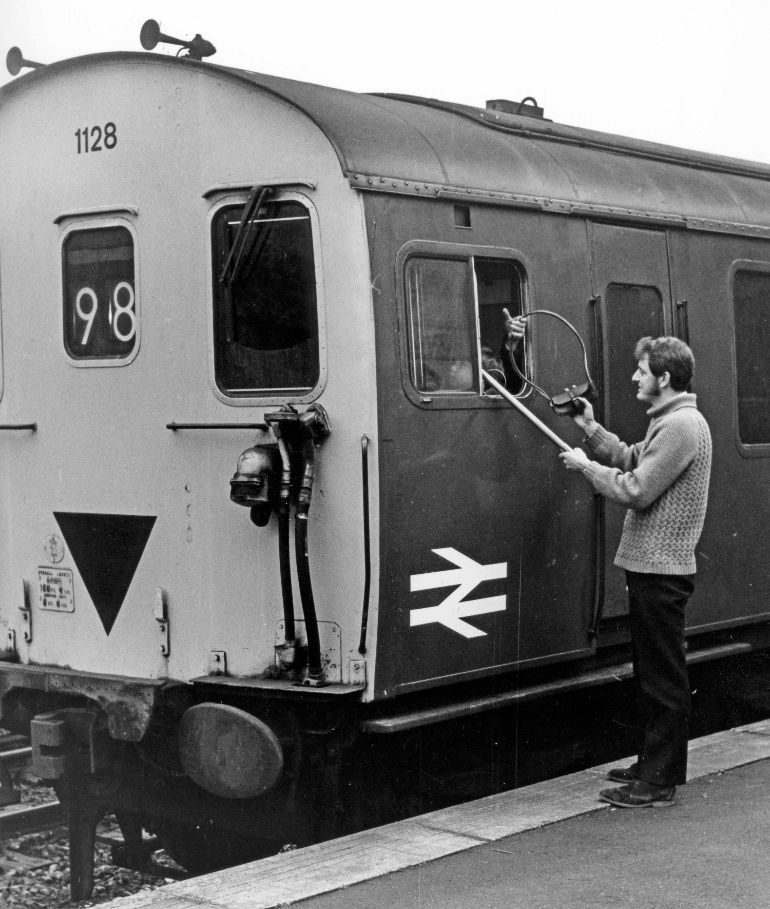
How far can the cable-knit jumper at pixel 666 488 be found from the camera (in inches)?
226

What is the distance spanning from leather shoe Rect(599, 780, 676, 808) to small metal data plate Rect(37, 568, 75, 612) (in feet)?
8.00

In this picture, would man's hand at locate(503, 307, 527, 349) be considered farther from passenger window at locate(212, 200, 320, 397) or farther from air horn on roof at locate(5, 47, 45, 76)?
air horn on roof at locate(5, 47, 45, 76)

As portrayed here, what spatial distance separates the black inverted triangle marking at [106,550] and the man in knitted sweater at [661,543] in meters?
1.84

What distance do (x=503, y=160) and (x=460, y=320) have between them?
34.5 inches

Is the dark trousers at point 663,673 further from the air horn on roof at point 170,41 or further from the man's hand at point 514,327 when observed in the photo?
the air horn on roof at point 170,41

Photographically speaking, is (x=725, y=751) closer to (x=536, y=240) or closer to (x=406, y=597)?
(x=406, y=597)

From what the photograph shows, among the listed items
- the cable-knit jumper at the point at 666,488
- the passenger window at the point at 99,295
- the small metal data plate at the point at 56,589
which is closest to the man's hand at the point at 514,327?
the cable-knit jumper at the point at 666,488

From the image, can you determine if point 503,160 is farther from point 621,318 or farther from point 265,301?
point 265,301

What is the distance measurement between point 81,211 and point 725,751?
3780 mm

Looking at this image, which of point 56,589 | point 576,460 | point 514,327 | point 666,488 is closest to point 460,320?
point 514,327

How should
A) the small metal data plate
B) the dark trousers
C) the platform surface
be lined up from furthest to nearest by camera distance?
the small metal data plate, the dark trousers, the platform surface

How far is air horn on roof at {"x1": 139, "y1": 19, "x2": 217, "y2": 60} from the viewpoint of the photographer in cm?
614

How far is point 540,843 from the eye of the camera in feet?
17.8

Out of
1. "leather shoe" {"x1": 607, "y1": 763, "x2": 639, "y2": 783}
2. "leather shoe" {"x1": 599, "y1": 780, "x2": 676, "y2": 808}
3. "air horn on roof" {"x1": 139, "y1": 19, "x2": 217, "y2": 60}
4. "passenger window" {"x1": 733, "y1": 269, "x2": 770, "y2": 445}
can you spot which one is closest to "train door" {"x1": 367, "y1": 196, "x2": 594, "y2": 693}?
"leather shoe" {"x1": 607, "y1": 763, "x2": 639, "y2": 783}
